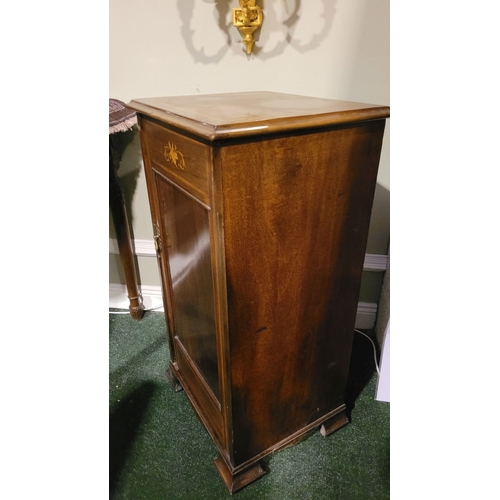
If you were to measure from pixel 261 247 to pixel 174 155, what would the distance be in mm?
257

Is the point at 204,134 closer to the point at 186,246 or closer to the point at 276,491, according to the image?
the point at 186,246

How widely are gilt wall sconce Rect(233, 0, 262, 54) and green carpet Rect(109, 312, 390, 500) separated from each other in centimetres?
112

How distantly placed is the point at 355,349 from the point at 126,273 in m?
0.92

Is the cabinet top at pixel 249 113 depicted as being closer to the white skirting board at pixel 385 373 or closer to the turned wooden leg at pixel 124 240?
the turned wooden leg at pixel 124 240

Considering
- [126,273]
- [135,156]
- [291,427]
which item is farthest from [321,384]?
[135,156]

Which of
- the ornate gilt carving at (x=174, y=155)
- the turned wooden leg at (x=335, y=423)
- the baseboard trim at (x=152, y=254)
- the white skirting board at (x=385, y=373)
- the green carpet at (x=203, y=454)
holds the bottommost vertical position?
the green carpet at (x=203, y=454)

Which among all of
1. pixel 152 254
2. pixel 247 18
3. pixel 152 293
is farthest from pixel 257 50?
pixel 152 293

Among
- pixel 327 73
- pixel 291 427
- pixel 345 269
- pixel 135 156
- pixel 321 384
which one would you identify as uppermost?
pixel 327 73

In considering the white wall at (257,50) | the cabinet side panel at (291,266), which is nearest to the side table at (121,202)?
the white wall at (257,50)

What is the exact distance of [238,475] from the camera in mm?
981

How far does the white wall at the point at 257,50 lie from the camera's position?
1108mm

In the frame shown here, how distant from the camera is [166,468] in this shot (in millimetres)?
1044

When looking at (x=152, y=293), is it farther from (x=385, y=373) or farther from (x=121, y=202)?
(x=385, y=373)

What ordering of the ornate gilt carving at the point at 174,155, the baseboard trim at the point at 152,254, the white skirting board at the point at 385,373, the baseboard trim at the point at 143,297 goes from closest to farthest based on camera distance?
the ornate gilt carving at the point at 174,155 < the white skirting board at the point at 385,373 < the baseboard trim at the point at 152,254 < the baseboard trim at the point at 143,297
